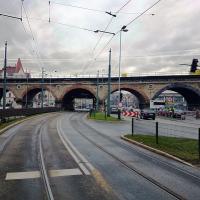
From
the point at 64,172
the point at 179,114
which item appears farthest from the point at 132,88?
the point at 64,172

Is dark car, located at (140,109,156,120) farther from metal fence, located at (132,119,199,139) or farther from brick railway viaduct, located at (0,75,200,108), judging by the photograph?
brick railway viaduct, located at (0,75,200,108)

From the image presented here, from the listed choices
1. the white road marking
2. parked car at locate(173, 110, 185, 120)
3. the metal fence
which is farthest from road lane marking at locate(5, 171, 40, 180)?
parked car at locate(173, 110, 185, 120)

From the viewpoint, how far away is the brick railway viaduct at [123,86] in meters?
85.5

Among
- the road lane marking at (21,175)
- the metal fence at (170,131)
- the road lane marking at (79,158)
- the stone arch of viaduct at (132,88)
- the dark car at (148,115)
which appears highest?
the stone arch of viaduct at (132,88)

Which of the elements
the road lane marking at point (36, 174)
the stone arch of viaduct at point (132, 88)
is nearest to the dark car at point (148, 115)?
the stone arch of viaduct at point (132, 88)

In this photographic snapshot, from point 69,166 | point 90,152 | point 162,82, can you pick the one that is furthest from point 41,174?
point 162,82

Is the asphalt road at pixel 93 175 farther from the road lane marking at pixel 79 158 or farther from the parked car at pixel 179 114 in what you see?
the parked car at pixel 179 114

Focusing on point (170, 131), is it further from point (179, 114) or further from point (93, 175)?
point (179, 114)

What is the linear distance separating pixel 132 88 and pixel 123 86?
216 cm

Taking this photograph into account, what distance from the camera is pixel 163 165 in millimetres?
13578

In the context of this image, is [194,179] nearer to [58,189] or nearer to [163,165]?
[163,165]

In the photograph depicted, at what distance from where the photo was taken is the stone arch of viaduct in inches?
3381

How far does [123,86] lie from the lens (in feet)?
297

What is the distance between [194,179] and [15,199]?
5096 millimetres
